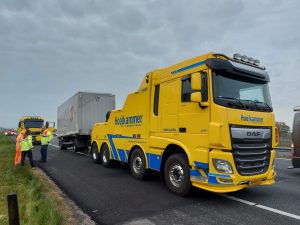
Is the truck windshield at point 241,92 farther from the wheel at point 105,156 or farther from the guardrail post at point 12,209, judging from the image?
the wheel at point 105,156

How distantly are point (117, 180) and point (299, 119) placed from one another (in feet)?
20.8

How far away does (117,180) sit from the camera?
8.55m

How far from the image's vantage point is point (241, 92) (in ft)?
20.5

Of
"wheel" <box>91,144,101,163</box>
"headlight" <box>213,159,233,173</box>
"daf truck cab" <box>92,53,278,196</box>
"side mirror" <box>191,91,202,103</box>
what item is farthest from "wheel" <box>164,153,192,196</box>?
"wheel" <box>91,144,101,163</box>

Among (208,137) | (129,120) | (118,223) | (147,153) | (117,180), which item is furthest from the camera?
(129,120)

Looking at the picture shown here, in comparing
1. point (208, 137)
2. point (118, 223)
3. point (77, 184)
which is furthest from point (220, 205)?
point (77, 184)

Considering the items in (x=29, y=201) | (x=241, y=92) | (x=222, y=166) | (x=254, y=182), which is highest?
(x=241, y=92)

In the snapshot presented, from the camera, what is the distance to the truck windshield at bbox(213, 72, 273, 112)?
5.88 m

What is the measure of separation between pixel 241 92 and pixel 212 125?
46.7 inches

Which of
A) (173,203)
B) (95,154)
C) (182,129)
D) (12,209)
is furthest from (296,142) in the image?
(12,209)

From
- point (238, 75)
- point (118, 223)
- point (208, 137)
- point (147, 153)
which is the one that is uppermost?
point (238, 75)

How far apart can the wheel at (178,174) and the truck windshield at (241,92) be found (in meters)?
1.67

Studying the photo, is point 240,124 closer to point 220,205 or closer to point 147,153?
point 220,205

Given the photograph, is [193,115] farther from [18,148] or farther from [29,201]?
[18,148]
